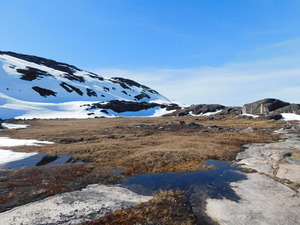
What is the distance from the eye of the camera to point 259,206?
11656mm

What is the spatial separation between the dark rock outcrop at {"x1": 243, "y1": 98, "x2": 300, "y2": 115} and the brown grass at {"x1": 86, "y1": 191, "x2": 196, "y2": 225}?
71035 millimetres

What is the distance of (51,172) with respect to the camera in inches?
725

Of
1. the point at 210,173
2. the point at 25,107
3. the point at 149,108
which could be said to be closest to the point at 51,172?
the point at 210,173

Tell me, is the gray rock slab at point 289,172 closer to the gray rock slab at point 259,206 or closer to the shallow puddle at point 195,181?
the gray rock slab at point 259,206

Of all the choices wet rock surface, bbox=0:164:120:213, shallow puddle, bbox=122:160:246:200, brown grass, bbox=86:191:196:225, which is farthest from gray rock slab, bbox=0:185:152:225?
shallow puddle, bbox=122:160:246:200

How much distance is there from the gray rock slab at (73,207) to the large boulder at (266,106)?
7531 centimetres

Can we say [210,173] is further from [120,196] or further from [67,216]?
[67,216]

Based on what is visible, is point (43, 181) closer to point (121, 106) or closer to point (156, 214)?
point (156, 214)

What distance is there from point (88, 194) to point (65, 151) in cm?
1633

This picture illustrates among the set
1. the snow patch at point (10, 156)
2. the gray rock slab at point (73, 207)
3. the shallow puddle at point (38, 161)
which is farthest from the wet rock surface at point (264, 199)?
the snow patch at point (10, 156)

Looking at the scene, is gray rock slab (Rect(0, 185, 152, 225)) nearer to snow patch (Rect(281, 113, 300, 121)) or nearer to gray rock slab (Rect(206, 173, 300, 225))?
gray rock slab (Rect(206, 173, 300, 225))

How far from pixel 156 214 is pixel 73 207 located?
5277 millimetres

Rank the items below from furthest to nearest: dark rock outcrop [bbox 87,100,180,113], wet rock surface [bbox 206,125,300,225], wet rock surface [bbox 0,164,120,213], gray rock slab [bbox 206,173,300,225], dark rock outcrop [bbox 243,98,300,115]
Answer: dark rock outcrop [bbox 87,100,180,113], dark rock outcrop [bbox 243,98,300,115], wet rock surface [bbox 0,164,120,213], wet rock surface [bbox 206,125,300,225], gray rock slab [bbox 206,173,300,225]

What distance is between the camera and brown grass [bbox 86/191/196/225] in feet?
32.9
